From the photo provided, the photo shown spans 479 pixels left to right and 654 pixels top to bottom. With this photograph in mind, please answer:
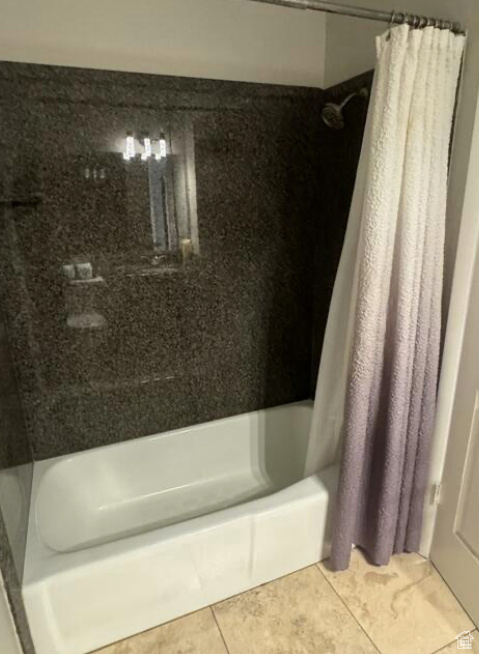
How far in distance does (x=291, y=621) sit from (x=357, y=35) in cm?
224

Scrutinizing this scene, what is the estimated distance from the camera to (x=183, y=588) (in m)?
1.37

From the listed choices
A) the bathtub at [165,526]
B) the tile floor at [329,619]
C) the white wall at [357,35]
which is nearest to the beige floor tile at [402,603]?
the tile floor at [329,619]

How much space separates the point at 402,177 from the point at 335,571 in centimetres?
142

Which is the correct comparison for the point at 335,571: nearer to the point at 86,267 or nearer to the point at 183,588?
the point at 183,588

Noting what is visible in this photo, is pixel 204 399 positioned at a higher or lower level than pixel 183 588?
higher

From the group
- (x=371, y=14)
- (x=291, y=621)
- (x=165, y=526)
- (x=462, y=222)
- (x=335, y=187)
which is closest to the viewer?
(x=371, y=14)

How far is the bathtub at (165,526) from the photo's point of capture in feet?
4.03

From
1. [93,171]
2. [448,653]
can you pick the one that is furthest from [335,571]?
[93,171]

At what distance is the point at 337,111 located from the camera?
162 centimetres

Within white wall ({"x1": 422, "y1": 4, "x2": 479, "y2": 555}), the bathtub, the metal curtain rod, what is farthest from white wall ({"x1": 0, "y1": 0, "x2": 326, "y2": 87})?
the bathtub

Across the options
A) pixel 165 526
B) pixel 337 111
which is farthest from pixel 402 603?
pixel 337 111

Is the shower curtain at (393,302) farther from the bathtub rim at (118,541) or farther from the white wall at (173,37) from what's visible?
the white wall at (173,37)

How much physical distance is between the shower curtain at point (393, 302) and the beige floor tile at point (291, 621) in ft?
0.48

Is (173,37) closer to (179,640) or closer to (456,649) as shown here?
(179,640)
